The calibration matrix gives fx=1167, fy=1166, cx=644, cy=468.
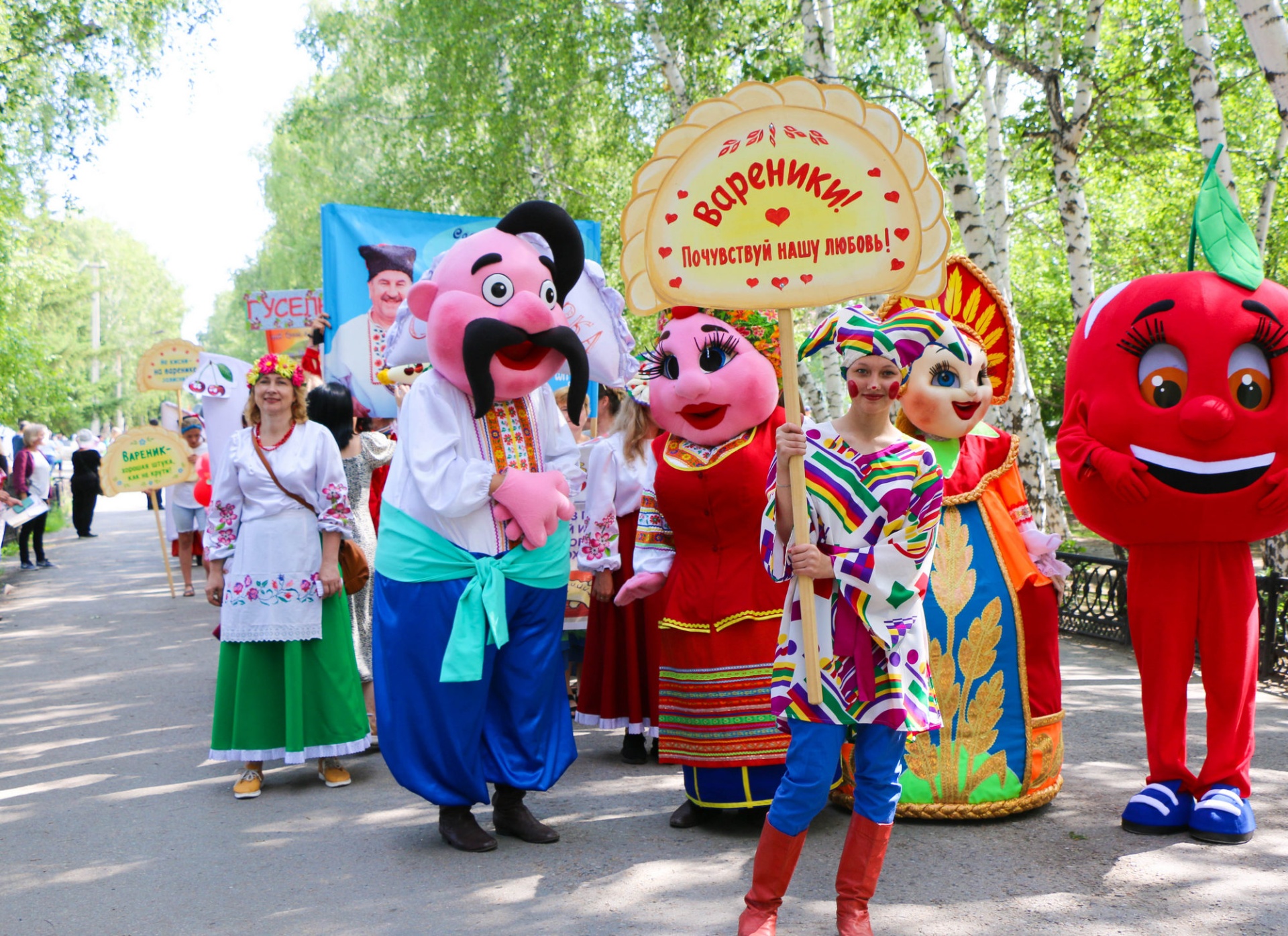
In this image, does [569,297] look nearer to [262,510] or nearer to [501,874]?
[262,510]

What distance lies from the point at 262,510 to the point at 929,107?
7.19 meters

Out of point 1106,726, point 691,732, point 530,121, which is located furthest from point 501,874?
point 530,121

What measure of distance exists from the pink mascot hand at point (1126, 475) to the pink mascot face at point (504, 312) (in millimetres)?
1959

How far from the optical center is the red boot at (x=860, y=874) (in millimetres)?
3375

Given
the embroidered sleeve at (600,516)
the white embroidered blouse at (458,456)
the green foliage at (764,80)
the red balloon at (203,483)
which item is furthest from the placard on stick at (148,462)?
the white embroidered blouse at (458,456)

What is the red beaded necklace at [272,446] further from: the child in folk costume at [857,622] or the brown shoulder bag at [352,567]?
the child in folk costume at [857,622]

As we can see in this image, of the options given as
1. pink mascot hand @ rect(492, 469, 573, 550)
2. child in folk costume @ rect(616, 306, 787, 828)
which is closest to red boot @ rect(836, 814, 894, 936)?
child in folk costume @ rect(616, 306, 787, 828)

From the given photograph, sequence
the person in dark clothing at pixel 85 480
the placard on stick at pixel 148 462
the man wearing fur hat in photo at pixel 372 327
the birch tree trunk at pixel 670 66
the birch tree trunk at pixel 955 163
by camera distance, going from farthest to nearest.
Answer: the person in dark clothing at pixel 85 480
the birch tree trunk at pixel 670 66
the placard on stick at pixel 148 462
the birch tree trunk at pixel 955 163
the man wearing fur hat in photo at pixel 372 327

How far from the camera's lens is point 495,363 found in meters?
4.34

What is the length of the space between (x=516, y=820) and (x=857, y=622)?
1.82 meters

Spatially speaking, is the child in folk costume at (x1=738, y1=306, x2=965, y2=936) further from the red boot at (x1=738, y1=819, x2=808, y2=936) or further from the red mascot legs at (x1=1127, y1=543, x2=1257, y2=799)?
the red mascot legs at (x1=1127, y1=543, x2=1257, y2=799)

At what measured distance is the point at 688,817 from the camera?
15.0ft

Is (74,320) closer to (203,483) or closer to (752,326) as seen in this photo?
(203,483)

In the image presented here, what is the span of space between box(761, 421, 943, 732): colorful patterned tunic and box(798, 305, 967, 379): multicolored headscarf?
264 millimetres
